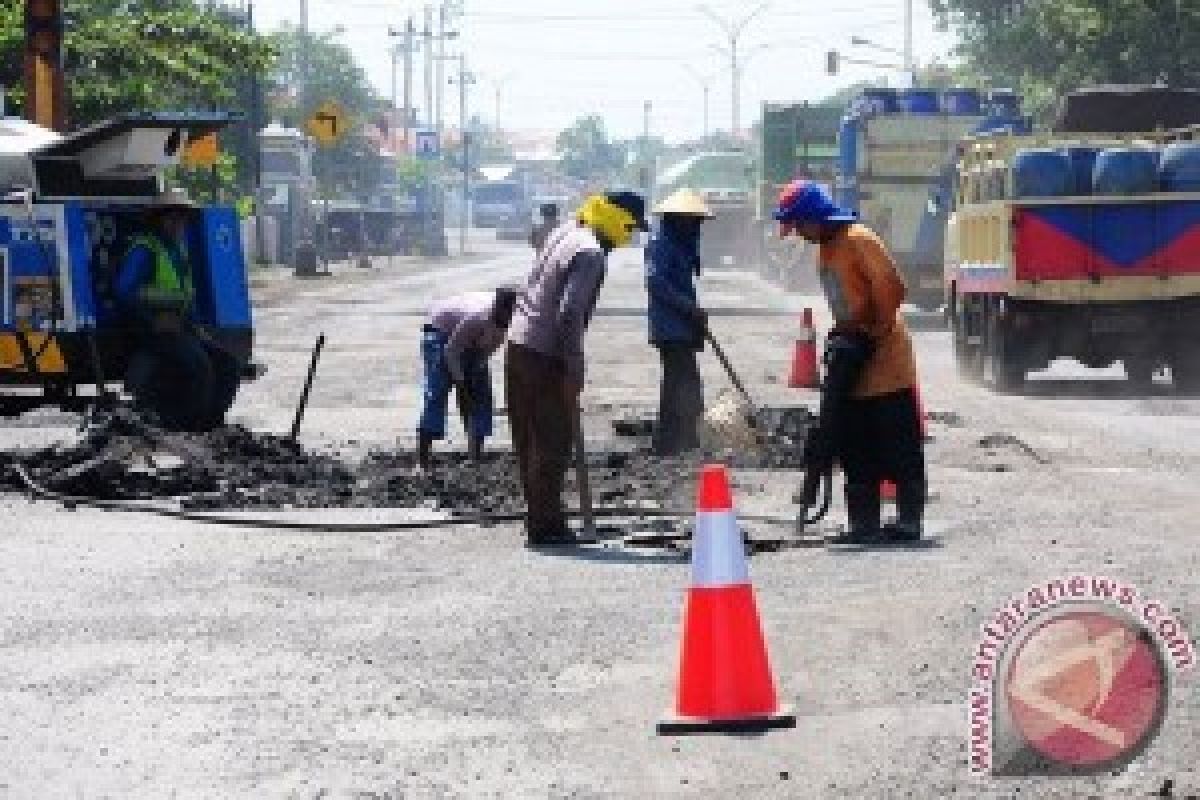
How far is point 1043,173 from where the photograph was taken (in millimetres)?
23625

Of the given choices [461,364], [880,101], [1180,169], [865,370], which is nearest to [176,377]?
[461,364]

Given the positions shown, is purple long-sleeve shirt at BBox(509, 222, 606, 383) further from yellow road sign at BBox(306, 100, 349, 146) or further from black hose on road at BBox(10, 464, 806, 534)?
yellow road sign at BBox(306, 100, 349, 146)

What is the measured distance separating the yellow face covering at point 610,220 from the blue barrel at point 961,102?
2714cm

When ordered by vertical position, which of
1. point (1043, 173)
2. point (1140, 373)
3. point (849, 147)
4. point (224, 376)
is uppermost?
point (849, 147)

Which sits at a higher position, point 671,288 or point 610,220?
point 610,220

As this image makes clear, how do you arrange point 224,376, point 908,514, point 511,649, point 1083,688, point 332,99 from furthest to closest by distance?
1. point 332,99
2. point 224,376
3. point 908,514
4. point 511,649
5. point 1083,688

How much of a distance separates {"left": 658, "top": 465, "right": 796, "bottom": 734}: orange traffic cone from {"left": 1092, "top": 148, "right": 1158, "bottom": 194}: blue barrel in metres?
16.1

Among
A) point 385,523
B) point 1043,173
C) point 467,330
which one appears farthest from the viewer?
point 1043,173

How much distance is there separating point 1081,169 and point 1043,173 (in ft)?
1.16

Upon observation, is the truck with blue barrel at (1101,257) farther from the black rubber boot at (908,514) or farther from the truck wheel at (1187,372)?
the black rubber boot at (908,514)

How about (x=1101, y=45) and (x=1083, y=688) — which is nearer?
(x=1083, y=688)

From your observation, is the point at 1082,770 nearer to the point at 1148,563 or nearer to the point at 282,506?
the point at 1148,563

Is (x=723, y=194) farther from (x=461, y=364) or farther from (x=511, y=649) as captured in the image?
(x=511, y=649)

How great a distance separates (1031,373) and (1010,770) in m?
20.8
